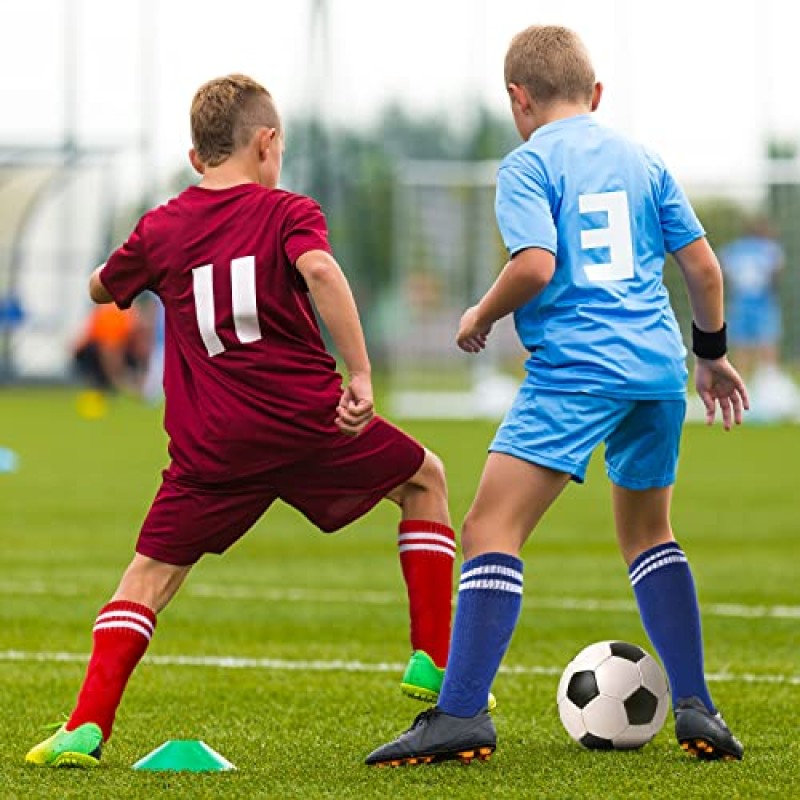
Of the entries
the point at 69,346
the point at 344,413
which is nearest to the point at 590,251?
the point at 344,413

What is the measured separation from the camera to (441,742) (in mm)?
4457

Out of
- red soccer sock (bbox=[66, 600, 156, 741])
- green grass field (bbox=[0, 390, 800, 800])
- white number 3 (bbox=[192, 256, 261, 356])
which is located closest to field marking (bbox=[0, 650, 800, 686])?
green grass field (bbox=[0, 390, 800, 800])

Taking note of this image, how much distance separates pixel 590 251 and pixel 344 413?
682 mm

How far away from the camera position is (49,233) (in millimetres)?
36719

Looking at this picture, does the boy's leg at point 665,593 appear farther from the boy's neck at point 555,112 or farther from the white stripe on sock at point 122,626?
the white stripe on sock at point 122,626

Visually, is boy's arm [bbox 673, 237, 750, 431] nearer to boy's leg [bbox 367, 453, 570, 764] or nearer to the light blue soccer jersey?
the light blue soccer jersey

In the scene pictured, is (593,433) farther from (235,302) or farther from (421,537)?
(235,302)

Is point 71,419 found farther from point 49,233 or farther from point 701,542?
point 701,542

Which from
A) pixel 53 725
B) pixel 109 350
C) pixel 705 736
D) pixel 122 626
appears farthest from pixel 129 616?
pixel 109 350

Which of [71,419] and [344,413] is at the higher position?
[344,413]

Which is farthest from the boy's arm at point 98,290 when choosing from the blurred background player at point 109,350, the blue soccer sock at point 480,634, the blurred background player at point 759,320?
the blurred background player at point 109,350

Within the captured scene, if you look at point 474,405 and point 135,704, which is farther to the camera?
point 474,405

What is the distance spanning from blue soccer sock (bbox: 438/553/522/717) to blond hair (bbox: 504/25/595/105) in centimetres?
111

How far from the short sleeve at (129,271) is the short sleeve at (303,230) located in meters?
0.40
